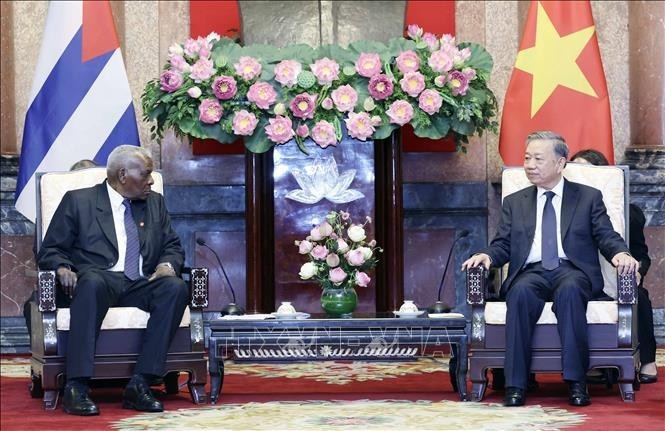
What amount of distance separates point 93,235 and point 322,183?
2050 millimetres

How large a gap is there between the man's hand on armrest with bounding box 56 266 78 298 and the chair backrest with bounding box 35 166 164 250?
0.57 meters

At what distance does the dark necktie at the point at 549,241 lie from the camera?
19.5 feet

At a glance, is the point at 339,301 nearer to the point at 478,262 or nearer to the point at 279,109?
the point at 478,262

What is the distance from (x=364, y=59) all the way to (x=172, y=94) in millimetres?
1086

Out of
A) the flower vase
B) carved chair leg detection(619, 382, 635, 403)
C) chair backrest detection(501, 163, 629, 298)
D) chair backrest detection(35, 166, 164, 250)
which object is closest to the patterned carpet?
carved chair leg detection(619, 382, 635, 403)

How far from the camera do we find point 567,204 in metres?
6.02

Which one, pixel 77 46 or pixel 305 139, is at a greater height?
pixel 77 46

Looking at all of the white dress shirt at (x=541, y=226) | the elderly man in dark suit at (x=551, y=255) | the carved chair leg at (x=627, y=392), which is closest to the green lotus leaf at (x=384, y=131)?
the elderly man in dark suit at (x=551, y=255)

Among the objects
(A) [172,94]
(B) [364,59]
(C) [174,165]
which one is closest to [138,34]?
(C) [174,165]

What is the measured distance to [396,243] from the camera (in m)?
7.70

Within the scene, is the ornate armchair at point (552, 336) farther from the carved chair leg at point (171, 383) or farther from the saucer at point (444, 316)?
the carved chair leg at point (171, 383)

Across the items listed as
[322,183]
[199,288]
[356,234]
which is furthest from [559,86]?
[199,288]

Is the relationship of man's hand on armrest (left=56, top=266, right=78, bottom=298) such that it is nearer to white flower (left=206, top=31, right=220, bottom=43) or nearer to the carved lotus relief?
white flower (left=206, top=31, right=220, bottom=43)

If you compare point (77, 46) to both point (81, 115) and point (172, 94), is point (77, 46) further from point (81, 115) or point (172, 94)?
point (172, 94)
